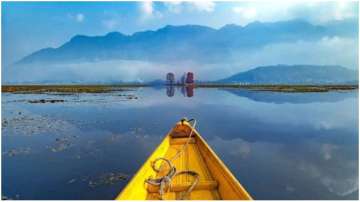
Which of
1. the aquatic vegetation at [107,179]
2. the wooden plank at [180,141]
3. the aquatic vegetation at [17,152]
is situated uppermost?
the wooden plank at [180,141]

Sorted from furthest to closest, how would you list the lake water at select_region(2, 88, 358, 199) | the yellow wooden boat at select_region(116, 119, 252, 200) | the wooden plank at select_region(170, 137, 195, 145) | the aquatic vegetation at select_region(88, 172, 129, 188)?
1. the wooden plank at select_region(170, 137, 195, 145)
2. the aquatic vegetation at select_region(88, 172, 129, 188)
3. the lake water at select_region(2, 88, 358, 199)
4. the yellow wooden boat at select_region(116, 119, 252, 200)

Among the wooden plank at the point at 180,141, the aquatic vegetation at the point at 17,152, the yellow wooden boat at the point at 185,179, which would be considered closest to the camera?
the yellow wooden boat at the point at 185,179

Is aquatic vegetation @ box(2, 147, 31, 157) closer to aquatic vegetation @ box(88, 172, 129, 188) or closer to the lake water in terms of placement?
the lake water

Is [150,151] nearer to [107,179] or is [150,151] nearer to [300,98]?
[107,179]

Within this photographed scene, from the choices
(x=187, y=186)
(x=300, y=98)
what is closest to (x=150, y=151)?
(x=187, y=186)

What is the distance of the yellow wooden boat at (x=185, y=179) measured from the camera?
3758 mm

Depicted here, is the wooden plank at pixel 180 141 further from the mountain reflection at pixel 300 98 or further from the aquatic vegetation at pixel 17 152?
the mountain reflection at pixel 300 98

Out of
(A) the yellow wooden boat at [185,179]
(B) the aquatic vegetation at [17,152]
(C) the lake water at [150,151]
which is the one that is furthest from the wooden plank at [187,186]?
(B) the aquatic vegetation at [17,152]

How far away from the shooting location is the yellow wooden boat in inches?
148

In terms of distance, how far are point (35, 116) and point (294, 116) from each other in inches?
476

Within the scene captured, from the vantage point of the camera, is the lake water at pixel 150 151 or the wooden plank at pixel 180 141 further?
the wooden plank at pixel 180 141

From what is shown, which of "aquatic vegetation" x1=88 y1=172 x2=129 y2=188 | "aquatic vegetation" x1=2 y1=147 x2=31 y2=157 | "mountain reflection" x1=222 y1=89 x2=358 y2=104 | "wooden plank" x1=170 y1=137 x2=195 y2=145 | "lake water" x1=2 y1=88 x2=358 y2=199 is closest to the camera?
"lake water" x1=2 y1=88 x2=358 y2=199

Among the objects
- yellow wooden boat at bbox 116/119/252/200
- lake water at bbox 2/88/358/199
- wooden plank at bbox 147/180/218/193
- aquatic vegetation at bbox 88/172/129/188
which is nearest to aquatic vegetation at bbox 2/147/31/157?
lake water at bbox 2/88/358/199

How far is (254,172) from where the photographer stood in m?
6.41
